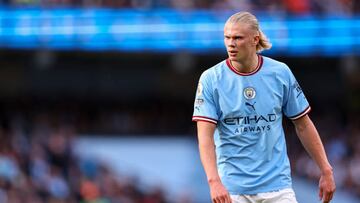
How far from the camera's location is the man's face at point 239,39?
660 centimetres

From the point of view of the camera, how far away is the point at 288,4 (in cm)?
2092

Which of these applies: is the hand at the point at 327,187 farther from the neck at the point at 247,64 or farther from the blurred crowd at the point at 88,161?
the blurred crowd at the point at 88,161

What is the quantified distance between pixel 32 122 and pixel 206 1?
466 cm

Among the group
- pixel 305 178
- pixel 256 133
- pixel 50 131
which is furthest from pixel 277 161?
pixel 50 131

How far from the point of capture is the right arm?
20.8ft

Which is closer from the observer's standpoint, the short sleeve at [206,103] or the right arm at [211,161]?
the right arm at [211,161]

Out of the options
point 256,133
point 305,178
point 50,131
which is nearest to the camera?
point 256,133

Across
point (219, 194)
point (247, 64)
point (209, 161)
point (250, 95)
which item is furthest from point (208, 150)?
point (247, 64)

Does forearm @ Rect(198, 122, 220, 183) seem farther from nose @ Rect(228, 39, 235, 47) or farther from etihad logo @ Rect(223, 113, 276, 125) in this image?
nose @ Rect(228, 39, 235, 47)

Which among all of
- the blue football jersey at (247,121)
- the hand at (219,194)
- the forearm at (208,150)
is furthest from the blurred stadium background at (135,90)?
the hand at (219,194)

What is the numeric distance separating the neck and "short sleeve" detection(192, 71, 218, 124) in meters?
0.19

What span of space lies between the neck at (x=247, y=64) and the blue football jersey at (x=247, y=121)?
0.07 ft

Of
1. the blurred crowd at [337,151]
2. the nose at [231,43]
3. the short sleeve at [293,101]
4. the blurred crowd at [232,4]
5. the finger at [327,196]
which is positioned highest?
the blurred crowd at [232,4]

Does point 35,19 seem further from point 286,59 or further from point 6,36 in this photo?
point 286,59
